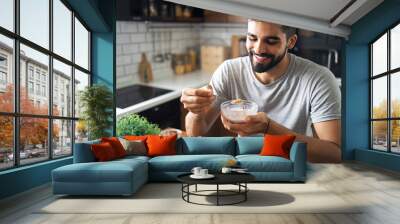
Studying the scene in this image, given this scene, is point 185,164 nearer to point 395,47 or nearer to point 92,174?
point 92,174

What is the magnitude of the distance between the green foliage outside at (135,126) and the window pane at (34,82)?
2050 millimetres

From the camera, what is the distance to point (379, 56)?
339 inches

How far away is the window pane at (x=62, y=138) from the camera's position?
660 cm

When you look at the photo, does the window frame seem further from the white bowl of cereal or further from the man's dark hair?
the man's dark hair

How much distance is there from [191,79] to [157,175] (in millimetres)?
2560

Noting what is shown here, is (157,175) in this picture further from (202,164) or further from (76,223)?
(76,223)

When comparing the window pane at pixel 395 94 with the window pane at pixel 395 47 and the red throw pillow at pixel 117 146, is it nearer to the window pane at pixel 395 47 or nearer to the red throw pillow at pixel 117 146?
the window pane at pixel 395 47

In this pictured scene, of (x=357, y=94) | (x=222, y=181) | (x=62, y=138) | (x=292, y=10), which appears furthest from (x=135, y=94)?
(x=357, y=94)

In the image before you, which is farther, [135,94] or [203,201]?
[135,94]

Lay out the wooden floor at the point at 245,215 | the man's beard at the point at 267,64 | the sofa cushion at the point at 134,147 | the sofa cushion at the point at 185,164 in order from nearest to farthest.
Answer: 1. the wooden floor at the point at 245,215
2. the sofa cushion at the point at 185,164
3. the sofa cushion at the point at 134,147
4. the man's beard at the point at 267,64

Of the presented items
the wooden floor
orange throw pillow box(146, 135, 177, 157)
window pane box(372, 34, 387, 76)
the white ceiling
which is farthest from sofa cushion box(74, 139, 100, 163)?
window pane box(372, 34, 387, 76)

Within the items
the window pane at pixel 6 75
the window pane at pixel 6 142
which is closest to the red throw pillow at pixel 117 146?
the window pane at pixel 6 142

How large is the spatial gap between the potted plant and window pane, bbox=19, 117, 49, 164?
1.30 m

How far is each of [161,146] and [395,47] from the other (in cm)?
465
